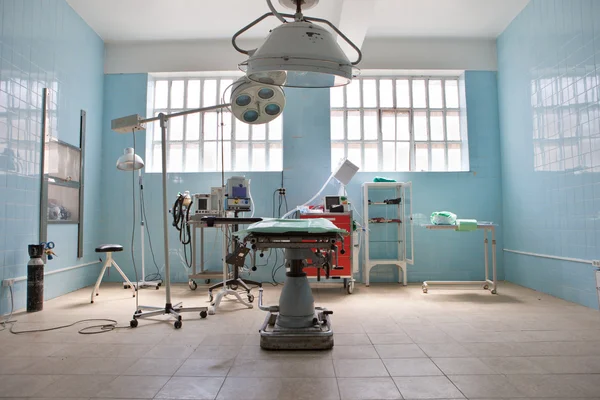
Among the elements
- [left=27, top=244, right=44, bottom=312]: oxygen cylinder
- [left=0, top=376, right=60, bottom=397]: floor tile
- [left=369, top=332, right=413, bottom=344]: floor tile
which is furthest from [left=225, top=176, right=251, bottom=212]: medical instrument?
[left=0, top=376, right=60, bottom=397]: floor tile

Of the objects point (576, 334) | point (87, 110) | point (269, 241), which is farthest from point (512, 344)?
point (87, 110)

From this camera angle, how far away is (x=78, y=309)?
4059mm

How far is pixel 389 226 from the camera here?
5984 millimetres

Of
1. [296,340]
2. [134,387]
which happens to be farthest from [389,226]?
[134,387]

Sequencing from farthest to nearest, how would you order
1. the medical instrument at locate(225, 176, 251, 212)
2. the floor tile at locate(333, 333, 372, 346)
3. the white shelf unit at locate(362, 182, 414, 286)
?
the white shelf unit at locate(362, 182, 414, 286) < the medical instrument at locate(225, 176, 251, 212) < the floor tile at locate(333, 333, 372, 346)

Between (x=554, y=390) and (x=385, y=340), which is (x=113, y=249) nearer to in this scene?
(x=385, y=340)

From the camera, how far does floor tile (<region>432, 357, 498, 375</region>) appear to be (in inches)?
88.4

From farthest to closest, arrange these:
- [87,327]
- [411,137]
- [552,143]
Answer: [411,137] → [552,143] → [87,327]

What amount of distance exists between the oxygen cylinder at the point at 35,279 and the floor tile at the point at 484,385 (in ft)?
13.1

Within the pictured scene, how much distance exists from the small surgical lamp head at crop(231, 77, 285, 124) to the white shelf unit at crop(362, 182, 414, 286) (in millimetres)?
2841

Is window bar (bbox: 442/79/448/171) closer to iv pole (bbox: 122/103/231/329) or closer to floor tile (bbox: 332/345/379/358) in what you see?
iv pole (bbox: 122/103/231/329)

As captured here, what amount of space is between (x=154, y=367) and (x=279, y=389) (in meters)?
0.86

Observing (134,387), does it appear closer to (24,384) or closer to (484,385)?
(24,384)


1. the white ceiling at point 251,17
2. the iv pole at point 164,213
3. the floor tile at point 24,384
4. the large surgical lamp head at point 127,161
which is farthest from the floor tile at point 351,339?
the white ceiling at point 251,17
